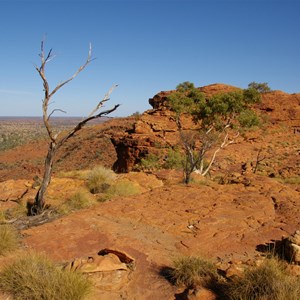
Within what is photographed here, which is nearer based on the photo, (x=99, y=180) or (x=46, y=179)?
(x=46, y=179)

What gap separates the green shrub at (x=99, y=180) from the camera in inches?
436

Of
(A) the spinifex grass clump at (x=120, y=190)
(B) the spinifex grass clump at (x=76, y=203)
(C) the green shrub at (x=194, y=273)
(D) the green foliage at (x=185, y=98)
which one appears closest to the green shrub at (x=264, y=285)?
(C) the green shrub at (x=194, y=273)

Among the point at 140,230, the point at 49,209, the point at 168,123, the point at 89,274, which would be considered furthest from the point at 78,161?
the point at 89,274

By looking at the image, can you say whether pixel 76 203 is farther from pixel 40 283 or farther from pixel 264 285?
pixel 264 285

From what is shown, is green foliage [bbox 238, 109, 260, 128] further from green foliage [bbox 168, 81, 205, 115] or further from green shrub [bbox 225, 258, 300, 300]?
green shrub [bbox 225, 258, 300, 300]

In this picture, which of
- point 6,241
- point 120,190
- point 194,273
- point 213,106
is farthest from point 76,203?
point 213,106

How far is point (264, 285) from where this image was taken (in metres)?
3.73

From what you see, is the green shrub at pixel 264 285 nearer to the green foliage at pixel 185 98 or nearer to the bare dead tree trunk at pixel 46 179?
the bare dead tree trunk at pixel 46 179

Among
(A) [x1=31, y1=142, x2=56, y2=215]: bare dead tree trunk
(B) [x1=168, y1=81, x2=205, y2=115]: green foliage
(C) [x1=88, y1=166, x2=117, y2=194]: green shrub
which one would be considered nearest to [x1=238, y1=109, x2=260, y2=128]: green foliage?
(B) [x1=168, y1=81, x2=205, y2=115]: green foliage

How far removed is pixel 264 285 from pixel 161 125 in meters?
22.6

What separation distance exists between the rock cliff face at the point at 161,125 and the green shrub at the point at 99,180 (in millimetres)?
10328

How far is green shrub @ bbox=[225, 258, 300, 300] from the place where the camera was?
3.50 metres

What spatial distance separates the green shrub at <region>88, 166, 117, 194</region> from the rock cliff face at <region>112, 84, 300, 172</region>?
10328mm

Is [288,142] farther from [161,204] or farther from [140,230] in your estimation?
[140,230]
